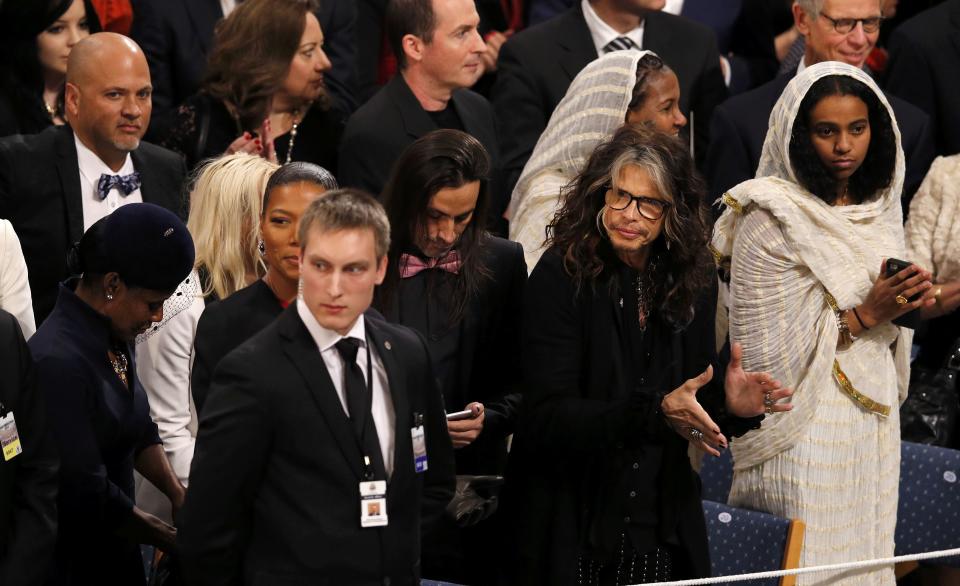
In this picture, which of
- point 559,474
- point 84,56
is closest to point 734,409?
point 559,474

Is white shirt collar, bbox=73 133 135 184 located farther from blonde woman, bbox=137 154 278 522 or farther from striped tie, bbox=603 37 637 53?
striped tie, bbox=603 37 637 53

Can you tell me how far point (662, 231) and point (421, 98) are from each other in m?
1.67

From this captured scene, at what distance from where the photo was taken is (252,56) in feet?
17.5

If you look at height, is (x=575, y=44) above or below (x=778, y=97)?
above

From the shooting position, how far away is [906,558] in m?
4.23

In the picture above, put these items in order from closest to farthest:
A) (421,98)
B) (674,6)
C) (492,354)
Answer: (492,354) < (421,98) < (674,6)

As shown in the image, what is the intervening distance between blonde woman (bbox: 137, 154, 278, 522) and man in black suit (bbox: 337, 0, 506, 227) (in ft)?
2.49

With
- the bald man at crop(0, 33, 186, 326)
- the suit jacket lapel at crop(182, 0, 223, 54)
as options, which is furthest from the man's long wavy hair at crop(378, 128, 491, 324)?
the suit jacket lapel at crop(182, 0, 223, 54)

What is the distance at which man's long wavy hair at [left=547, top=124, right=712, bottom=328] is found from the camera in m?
3.87

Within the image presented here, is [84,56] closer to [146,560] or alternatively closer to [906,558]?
[146,560]

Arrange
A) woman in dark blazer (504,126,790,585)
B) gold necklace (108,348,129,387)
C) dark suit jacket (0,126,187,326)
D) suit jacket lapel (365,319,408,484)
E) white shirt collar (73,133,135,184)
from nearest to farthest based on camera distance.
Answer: suit jacket lapel (365,319,408,484), gold necklace (108,348,129,387), woman in dark blazer (504,126,790,585), dark suit jacket (0,126,187,326), white shirt collar (73,133,135,184)

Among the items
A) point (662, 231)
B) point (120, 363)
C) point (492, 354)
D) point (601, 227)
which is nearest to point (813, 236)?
point (662, 231)

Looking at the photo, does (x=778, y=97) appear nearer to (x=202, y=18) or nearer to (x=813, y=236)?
(x=813, y=236)

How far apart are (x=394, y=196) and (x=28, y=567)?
1312mm
